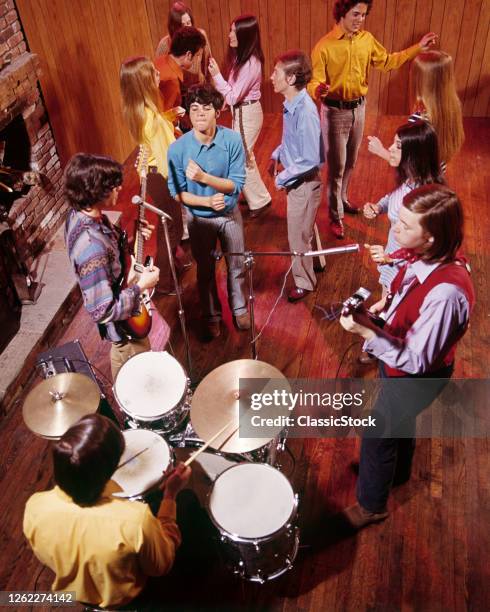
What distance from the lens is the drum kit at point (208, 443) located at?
2.13 metres

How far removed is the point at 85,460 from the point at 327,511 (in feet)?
5.04

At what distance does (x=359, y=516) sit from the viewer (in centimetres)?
262

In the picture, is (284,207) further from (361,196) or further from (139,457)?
(139,457)

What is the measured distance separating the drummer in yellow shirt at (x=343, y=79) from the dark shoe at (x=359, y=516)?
2.36m

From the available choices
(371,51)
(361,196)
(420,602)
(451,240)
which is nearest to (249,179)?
(361,196)

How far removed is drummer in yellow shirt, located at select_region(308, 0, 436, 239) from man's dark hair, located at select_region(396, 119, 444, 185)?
1491mm

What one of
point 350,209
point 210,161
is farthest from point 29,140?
point 350,209

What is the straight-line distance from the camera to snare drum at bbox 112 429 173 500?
2.22 meters

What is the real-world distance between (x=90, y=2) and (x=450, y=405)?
4.39 m

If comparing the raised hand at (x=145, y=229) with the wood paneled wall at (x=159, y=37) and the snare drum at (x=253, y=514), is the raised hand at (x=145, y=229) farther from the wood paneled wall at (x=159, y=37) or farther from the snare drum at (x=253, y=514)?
the wood paneled wall at (x=159, y=37)

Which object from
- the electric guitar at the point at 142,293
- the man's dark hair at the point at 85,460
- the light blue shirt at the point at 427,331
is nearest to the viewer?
the man's dark hair at the point at 85,460

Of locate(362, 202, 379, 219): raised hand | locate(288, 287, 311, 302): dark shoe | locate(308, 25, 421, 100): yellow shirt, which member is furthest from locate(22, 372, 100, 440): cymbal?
locate(308, 25, 421, 100): yellow shirt

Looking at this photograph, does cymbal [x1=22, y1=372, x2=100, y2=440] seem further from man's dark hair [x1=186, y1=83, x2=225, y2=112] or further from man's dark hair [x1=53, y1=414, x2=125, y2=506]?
man's dark hair [x1=186, y1=83, x2=225, y2=112]

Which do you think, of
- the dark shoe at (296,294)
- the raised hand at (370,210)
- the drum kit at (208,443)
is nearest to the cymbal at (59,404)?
the drum kit at (208,443)
